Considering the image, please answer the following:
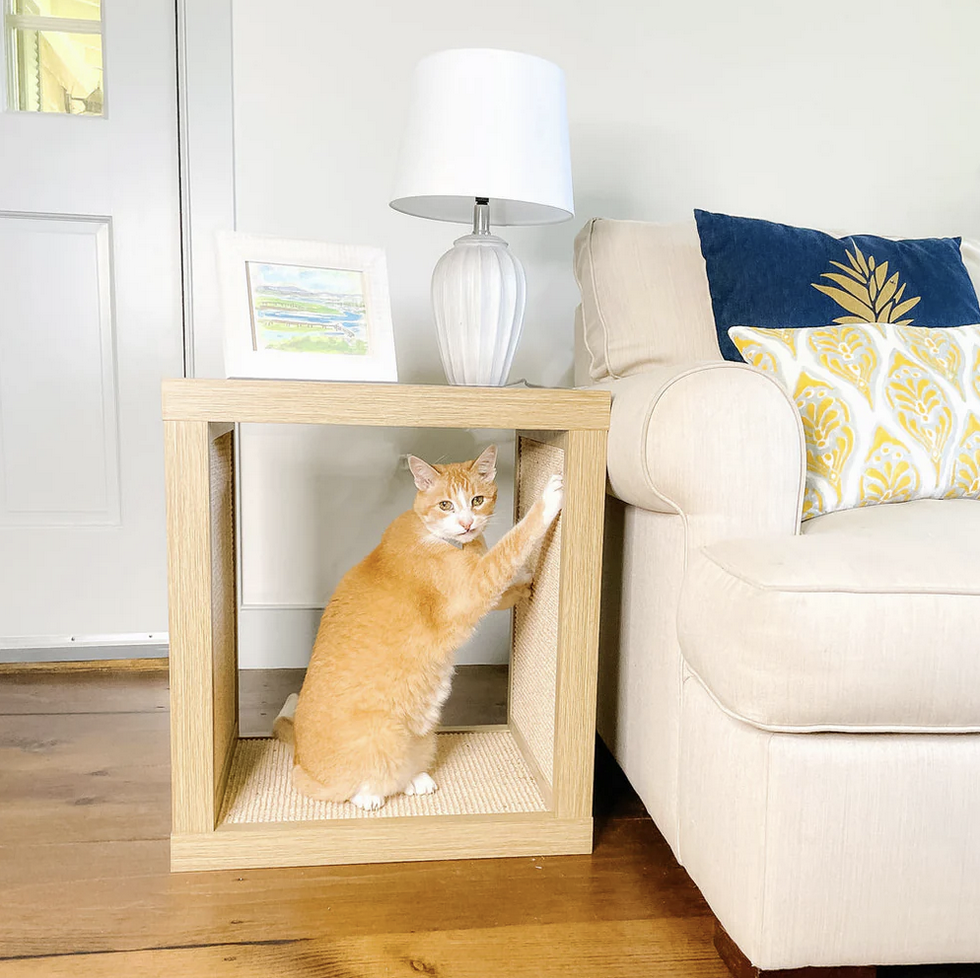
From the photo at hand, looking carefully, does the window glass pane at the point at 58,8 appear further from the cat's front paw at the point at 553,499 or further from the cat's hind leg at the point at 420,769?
the cat's hind leg at the point at 420,769

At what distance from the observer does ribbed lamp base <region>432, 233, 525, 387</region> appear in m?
1.23

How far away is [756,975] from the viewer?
86 centimetres

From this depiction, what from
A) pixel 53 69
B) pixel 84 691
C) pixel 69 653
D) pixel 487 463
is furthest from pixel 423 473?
pixel 53 69

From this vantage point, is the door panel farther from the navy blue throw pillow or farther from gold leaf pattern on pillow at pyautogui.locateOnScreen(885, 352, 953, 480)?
gold leaf pattern on pillow at pyautogui.locateOnScreen(885, 352, 953, 480)

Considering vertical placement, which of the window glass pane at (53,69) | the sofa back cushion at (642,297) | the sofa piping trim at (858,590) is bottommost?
the sofa piping trim at (858,590)

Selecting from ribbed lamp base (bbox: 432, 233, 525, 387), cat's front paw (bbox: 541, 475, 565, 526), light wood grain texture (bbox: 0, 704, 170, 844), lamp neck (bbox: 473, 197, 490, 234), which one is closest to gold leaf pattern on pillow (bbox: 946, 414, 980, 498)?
cat's front paw (bbox: 541, 475, 565, 526)

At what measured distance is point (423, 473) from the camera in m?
1.21

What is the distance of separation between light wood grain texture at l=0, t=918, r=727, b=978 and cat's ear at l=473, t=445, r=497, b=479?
1.98 ft

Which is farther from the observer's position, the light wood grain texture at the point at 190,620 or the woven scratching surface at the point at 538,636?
the woven scratching surface at the point at 538,636

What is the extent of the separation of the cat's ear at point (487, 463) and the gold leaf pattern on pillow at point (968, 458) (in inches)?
24.7

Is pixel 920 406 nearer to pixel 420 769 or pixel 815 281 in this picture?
pixel 815 281

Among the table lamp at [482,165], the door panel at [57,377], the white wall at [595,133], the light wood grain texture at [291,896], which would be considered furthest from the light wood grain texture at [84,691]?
the table lamp at [482,165]

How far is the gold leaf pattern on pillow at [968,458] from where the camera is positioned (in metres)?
1.12

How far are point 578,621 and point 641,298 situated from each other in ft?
1.95
